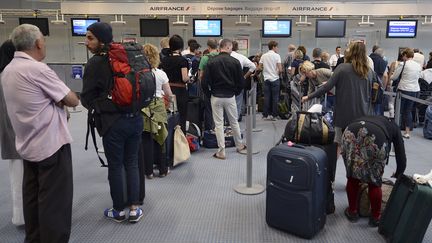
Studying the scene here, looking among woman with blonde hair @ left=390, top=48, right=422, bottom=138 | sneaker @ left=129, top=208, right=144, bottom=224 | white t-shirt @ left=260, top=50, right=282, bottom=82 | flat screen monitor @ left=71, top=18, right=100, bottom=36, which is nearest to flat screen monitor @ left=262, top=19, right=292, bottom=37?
white t-shirt @ left=260, top=50, right=282, bottom=82

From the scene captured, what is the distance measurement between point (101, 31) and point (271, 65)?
4672 mm

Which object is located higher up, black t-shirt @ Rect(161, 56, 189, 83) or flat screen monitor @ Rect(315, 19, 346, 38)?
flat screen monitor @ Rect(315, 19, 346, 38)

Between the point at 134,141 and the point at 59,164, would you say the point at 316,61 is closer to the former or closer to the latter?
the point at 134,141

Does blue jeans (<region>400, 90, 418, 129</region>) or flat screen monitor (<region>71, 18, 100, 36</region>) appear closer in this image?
blue jeans (<region>400, 90, 418, 129</region>)

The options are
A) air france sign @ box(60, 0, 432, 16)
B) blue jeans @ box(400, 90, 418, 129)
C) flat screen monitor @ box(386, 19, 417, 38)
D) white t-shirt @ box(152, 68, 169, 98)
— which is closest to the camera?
white t-shirt @ box(152, 68, 169, 98)

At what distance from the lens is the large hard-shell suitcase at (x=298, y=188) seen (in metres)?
2.42

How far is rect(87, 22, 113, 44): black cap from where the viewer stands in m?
2.40

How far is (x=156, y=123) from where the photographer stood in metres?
3.49

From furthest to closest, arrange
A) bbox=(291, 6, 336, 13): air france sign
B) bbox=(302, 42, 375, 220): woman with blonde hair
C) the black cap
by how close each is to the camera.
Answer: bbox=(291, 6, 336, 13): air france sign < bbox=(302, 42, 375, 220): woman with blonde hair < the black cap

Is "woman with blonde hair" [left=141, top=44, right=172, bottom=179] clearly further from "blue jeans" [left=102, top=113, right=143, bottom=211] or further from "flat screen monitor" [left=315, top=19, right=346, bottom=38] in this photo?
"flat screen monitor" [left=315, top=19, right=346, bottom=38]

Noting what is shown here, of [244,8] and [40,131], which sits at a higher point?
[244,8]

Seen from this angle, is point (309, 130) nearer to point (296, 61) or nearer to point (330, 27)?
point (296, 61)

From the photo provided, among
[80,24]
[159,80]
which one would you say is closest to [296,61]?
[159,80]

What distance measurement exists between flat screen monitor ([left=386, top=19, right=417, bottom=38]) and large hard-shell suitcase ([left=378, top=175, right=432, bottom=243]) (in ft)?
30.1
